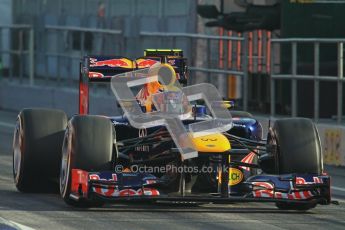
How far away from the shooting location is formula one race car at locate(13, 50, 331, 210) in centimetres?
1180

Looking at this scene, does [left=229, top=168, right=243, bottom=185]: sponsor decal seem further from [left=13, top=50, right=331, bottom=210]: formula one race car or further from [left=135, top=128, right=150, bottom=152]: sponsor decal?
[left=135, top=128, right=150, bottom=152]: sponsor decal

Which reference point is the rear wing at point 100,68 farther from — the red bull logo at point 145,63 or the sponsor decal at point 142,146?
the sponsor decal at point 142,146

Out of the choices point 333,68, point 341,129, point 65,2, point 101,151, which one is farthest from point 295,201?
point 65,2

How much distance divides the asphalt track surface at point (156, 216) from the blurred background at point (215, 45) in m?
6.34

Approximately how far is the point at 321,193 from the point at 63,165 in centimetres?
251

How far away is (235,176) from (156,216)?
1.08 m

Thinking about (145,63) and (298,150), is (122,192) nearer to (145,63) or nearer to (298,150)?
(298,150)

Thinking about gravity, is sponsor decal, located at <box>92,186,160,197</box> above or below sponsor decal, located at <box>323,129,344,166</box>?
above

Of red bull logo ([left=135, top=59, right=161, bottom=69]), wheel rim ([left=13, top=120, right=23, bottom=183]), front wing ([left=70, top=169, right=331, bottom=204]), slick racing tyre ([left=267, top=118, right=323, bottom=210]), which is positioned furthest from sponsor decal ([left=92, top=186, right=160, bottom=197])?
red bull logo ([left=135, top=59, right=161, bottom=69])

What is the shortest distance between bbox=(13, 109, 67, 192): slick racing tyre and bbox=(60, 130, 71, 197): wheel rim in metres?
0.61

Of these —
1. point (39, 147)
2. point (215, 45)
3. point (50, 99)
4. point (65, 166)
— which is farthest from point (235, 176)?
point (50, 99)

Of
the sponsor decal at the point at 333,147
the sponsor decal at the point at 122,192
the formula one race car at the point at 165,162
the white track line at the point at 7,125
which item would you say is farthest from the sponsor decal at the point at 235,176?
the white track line at the point at 7,125

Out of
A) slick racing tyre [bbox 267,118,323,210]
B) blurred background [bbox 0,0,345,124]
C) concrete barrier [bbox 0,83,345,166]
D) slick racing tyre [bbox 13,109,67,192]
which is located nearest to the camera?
slick racing tyre [bbox 267,118,323,210]

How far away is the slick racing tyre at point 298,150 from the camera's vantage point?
40.1 ft
